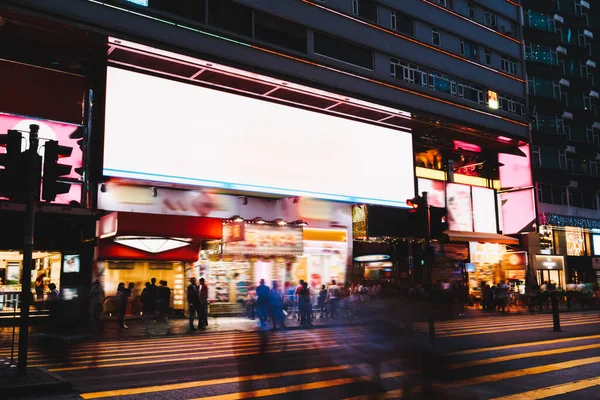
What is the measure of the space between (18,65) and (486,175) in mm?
29452

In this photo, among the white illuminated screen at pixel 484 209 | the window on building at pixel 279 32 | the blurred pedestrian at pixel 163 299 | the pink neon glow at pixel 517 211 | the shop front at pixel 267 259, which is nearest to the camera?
the blurred pedestrian at pixel 163 299

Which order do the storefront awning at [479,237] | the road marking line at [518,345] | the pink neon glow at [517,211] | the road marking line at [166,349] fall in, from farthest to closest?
the pink neon glow at [517,211]
the storefront awning at [479,237]
the road marking line at [518,345]
the road marking line at [166,349]

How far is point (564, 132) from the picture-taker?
46.5 metres

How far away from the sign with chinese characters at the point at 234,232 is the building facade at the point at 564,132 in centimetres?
2602

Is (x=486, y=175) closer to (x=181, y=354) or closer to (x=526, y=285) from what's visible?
(x=526, y=285)

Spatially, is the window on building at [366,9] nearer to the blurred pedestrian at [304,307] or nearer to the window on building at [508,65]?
the window on building at [508,65]

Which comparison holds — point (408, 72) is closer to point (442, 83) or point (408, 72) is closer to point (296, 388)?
point (442, 83)

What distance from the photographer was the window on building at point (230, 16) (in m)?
23.8

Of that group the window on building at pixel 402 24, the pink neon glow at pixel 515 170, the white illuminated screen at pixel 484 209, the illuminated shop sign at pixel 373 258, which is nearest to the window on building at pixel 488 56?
the pink neon glow at pixel 515 170

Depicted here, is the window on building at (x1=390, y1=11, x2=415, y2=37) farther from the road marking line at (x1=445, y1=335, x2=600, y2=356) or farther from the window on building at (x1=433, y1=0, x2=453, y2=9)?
the road marking line at (x1=445, y1=335, x2=600, y2=356)

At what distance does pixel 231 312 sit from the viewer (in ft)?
82.4

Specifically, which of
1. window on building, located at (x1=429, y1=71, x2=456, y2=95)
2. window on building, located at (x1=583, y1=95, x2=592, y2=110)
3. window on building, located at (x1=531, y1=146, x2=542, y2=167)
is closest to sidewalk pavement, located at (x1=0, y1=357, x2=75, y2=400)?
window on building, located at (x1=429, y1=71, x2=456, y2=95)

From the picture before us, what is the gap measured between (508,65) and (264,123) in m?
21.1

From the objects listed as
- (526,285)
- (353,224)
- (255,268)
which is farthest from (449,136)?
(255,268)
